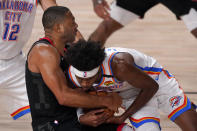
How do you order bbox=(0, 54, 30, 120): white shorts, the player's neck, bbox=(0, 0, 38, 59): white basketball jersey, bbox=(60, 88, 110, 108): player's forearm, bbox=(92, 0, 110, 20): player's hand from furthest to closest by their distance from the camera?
bbox=(0, 54, 30, 120): white shorts < bbox=(0, 0, 38, 59): white basketball jersey < bbox=(92, 0, 110, 20): player's hand < the player's neck < bbox=(60, 88, 110, 108): player's forearm

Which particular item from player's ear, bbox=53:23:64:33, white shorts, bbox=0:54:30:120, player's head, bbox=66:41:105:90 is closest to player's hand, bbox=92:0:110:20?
player's ear, bbox=53:23:64:33

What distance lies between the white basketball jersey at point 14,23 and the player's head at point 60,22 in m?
0.68

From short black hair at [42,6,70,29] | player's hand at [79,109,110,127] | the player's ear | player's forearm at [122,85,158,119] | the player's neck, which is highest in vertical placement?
short black hair at [42,6,70,29]

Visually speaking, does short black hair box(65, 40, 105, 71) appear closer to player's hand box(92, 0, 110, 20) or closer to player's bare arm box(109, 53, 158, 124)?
player's bare arm box(109, 53, 158, 124)

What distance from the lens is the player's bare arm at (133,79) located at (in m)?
3.15

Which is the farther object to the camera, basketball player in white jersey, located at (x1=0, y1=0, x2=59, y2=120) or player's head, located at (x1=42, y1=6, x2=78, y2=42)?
basketball player in white jersey, located at (x1=0, y1=0, x2=59, y2=120)

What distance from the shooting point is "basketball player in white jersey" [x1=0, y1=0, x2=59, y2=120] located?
388 centimetres

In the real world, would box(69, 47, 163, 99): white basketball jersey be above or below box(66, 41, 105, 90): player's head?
below

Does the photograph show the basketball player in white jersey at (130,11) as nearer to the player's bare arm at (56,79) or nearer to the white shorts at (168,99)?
the white shorts at (168,99)

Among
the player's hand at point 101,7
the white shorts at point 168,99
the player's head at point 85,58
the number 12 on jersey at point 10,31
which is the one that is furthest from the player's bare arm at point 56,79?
the number 12 on jersey at point 10,31

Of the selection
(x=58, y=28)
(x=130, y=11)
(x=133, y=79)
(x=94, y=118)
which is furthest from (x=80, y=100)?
(x=130, y=11)

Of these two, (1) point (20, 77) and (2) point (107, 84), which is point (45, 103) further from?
(1) point (20, 77)

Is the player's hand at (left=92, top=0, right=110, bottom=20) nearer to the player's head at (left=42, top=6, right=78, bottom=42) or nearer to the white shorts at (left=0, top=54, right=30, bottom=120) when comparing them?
the player's head at (left=42, top=6, right=78, bottom=42)

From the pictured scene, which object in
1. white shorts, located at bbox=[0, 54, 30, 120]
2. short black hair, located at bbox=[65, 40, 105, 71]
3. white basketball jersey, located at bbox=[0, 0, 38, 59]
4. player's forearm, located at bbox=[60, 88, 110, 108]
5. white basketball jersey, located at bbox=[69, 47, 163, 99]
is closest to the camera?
short black hair, located at bbox=[65, 40, 105, 71]
